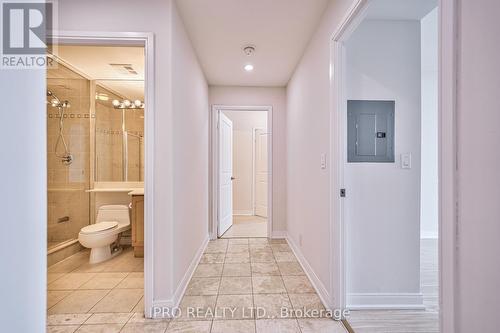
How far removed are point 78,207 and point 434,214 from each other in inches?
204

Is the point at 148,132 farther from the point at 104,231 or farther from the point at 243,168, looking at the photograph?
the point at 243,168

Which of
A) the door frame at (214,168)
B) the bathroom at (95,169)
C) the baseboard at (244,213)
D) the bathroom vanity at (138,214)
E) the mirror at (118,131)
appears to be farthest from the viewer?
the baseboard at (244,213)

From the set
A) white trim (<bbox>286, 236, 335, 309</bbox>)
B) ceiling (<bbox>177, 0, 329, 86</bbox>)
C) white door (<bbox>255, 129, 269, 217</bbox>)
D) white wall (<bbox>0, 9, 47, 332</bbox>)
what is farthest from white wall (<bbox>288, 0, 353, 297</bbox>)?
white door (<bbox>255, 129, 269, 217</bbox>)

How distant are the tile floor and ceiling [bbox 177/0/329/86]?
2.48 m

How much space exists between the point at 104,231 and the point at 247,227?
248cm

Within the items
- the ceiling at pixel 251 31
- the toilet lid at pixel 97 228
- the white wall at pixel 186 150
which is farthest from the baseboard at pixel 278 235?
the ceiling at pixel 251 31

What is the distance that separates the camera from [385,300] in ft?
6.13

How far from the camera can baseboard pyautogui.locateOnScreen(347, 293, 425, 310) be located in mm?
1862

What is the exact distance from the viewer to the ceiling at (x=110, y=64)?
101 inches

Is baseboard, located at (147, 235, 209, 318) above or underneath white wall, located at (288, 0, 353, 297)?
underneath

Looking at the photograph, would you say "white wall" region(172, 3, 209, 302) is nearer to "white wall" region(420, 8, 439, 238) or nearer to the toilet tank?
the toilet tank

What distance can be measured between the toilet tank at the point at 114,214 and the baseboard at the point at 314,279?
229 cm

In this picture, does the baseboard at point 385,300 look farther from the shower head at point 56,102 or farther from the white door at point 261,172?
the shower head at point 56,102
